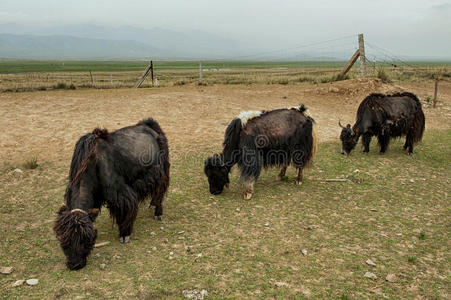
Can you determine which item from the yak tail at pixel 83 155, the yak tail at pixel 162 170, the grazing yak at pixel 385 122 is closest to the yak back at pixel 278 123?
the yak tail at pixel 162 170

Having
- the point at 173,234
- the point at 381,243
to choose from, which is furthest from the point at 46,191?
the point at 381,243

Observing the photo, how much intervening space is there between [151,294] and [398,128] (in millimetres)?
9078

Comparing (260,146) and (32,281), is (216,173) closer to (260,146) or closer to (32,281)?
(260,146)

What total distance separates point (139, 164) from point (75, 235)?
158 centimetres

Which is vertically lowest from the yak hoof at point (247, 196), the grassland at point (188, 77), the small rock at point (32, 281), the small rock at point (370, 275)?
the small rock at point (370, 275)

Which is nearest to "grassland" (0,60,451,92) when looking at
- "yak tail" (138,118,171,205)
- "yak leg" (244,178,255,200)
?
"yak leg" (244,178,255,200)

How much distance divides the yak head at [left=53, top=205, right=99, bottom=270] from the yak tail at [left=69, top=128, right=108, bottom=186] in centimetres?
58

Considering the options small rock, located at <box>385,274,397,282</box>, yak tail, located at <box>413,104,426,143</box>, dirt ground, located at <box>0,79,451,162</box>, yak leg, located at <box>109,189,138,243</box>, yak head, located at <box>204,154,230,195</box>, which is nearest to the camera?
small rock, located at <box>385,274,397,282</box>

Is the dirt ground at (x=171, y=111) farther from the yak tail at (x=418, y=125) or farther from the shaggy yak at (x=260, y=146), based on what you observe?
the shaggy yak at (x=260, y=146)

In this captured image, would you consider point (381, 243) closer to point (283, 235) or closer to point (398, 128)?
point (283, 235)

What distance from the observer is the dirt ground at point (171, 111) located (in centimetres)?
1054

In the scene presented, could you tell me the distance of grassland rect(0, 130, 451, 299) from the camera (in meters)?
4.13

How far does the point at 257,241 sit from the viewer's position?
5.27 m

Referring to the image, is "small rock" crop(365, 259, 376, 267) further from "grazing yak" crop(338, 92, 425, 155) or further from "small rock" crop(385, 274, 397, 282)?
"grazing yak" crop(338, 92, 425, 155)
